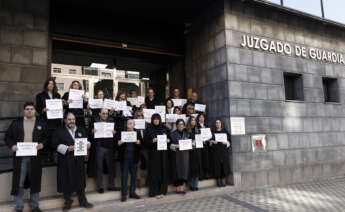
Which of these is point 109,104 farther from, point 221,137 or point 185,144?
point 221,137

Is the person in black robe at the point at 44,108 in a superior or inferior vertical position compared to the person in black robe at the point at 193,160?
superior

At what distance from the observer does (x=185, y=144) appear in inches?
241

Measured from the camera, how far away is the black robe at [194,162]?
6.25 metres

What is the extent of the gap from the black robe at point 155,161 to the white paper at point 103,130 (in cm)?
93

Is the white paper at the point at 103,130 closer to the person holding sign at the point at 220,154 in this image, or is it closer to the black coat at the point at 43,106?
the black coat at the point at 43,106

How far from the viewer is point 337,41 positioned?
32.2 ft

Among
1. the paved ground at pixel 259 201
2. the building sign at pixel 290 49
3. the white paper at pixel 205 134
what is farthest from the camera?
the building sign at pixel 290 49

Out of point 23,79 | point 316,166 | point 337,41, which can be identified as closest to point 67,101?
point 23,79

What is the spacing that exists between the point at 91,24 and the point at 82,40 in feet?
2.22

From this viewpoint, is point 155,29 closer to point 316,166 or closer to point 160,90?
point 160,90

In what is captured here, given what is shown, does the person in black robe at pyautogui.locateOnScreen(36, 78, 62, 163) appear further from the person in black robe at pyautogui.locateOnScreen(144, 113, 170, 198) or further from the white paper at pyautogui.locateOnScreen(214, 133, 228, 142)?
the white paper at pyautogui.locateOnScreen(214, 133, 228, 142)

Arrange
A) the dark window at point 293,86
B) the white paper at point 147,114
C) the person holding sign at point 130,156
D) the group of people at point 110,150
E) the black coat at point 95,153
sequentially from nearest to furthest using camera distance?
1. the group of people at point 110,150
2. the black coat at point 95,153
3. the person holding sign at point 130,156
4. the white paper at point 147,114
5. the dark window at point 293,86

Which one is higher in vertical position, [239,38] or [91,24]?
[91,24]

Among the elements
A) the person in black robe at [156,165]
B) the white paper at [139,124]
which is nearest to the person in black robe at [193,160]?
the person in black robe at [156,165]
